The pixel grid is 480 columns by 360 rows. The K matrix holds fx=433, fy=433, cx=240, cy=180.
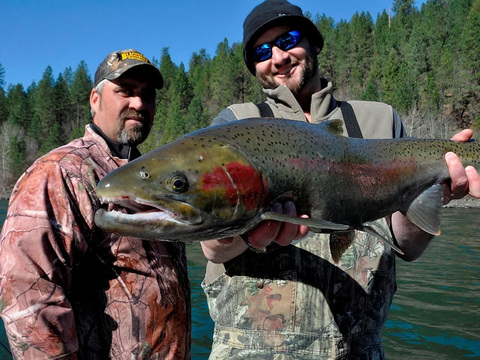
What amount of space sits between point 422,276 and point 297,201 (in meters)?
10.3

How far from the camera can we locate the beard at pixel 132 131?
365 centimetres

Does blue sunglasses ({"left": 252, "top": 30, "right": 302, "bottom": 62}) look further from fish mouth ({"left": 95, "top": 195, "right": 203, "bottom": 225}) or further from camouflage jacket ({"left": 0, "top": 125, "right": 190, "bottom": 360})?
fish mouth ({"left": 95, "top": 195, "right": 203, "bottom": 225})

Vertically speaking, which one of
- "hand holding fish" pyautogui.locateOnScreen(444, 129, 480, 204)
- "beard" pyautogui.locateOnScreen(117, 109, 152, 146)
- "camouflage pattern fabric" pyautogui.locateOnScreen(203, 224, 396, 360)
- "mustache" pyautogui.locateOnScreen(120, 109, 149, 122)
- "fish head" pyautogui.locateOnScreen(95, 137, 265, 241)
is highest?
"mustache" pyautogui.locateOnScreen(120, 109, 149, 122)

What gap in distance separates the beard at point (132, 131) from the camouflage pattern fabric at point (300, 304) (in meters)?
1.41

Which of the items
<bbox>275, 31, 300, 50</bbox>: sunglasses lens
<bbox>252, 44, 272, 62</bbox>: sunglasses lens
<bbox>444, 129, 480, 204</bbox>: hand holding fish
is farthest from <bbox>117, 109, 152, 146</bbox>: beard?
<bbox>444, 129, 480, 204</bbox>: hand holding fish

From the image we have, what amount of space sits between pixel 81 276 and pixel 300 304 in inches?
59.8

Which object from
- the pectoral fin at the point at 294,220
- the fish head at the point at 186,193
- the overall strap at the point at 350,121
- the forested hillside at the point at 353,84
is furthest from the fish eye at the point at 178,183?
the forested hillside at the point at 353,84

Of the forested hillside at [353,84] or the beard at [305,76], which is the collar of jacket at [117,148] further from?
the forested hillside at [353,84]

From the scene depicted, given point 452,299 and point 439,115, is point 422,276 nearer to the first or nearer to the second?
point 452,299

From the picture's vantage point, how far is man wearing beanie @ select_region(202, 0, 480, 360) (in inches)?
114

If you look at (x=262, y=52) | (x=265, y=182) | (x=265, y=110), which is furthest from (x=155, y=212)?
Result: (x=262, y=52)

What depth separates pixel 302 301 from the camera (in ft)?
9.68

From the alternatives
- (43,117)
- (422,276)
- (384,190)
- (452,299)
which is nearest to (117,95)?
(384,190)

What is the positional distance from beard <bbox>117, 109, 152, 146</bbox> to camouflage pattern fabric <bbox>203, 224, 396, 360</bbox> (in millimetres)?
1410
